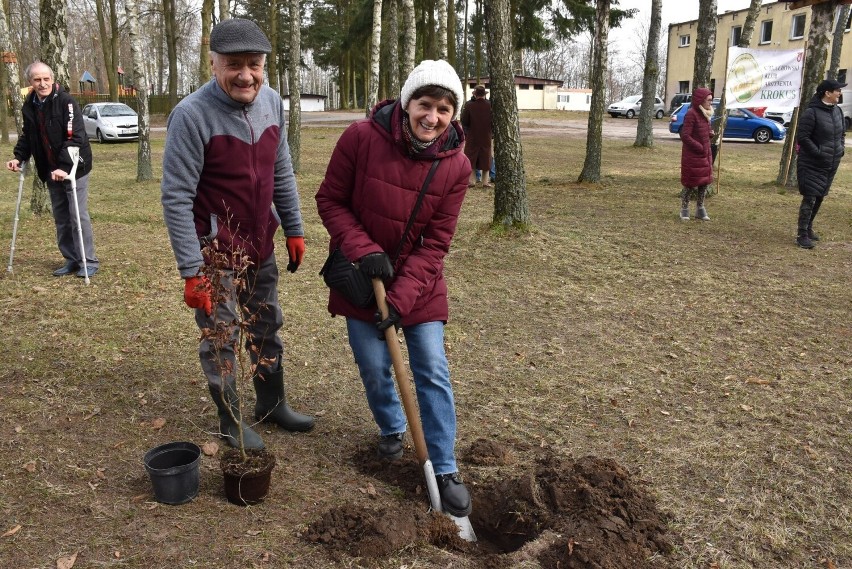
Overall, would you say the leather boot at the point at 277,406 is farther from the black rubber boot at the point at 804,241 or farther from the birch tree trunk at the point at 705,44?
the birch tree trunk at the point at 705,44

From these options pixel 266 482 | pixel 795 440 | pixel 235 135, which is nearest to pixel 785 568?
pixel 795 440

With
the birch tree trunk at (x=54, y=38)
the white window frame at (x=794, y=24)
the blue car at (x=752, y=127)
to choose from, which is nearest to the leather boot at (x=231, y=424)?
the birch tree trunk at (x=54, y=38)

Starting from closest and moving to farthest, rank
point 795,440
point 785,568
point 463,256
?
point 785,568 < point 795,440 < point 463,256

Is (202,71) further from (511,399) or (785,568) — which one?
(785,568)

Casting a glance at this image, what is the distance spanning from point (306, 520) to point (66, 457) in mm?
1332

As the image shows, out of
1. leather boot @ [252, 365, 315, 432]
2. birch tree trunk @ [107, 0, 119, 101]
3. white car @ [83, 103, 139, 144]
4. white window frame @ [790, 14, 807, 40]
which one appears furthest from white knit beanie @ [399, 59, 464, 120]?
white window frame @ [790, 14, 807, 40]

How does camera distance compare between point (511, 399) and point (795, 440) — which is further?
point (511, 399)

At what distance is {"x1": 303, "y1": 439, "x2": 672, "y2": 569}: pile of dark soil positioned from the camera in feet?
9.50

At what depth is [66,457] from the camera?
3.50m

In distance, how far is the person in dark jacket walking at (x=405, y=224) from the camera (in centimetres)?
308

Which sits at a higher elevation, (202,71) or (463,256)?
(202,71)

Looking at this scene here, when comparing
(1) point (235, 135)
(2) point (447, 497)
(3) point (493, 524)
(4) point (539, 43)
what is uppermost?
(4) point (539, 43)

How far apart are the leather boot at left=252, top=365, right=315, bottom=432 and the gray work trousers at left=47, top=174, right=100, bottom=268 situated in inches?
151

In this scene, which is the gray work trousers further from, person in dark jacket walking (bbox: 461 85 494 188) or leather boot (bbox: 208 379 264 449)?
person in dark jacket walking (bbox: 461 85 494 188)
